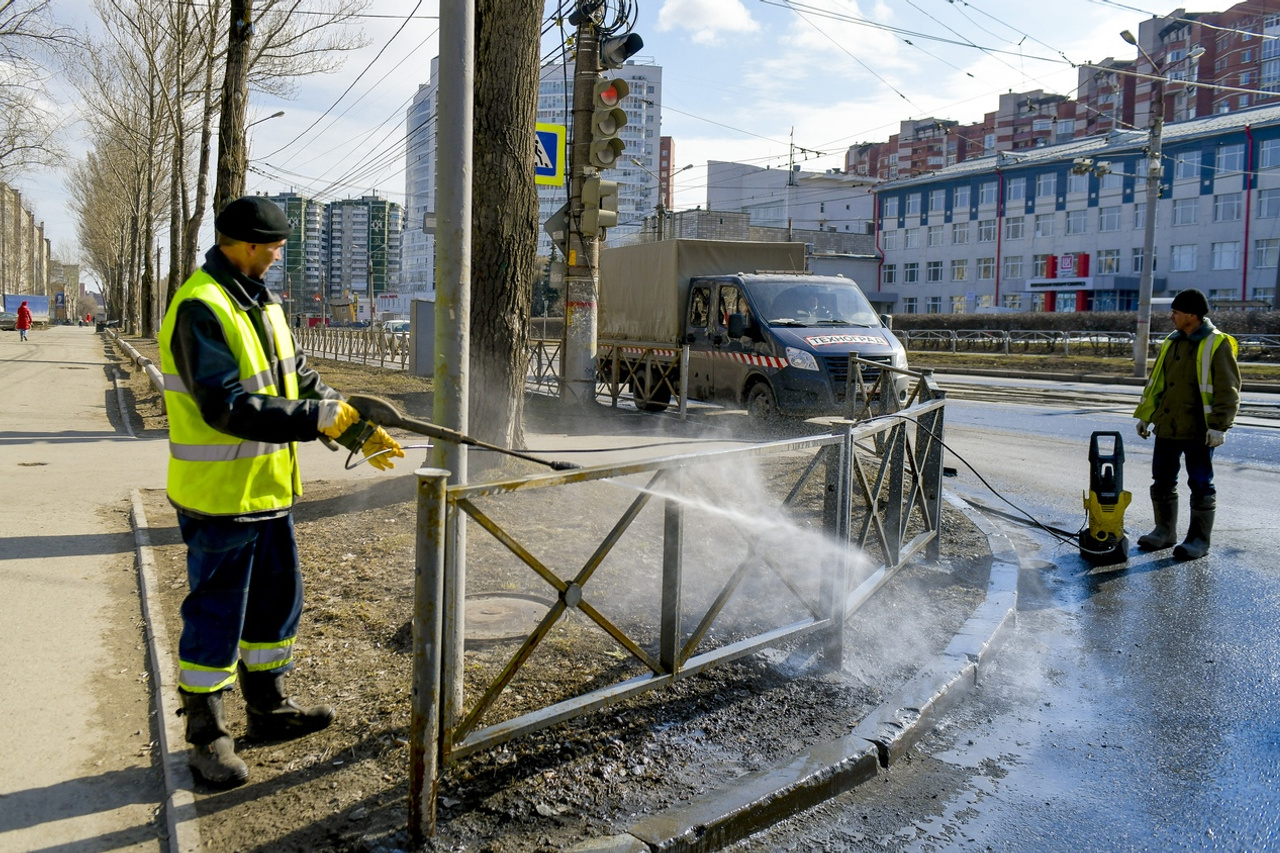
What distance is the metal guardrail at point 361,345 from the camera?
27.7 m

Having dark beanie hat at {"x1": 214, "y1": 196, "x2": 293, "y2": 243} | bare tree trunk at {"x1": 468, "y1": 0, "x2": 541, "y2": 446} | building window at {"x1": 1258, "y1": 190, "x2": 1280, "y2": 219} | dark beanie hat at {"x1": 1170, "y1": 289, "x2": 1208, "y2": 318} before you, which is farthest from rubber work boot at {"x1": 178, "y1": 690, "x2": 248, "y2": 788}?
building window at {"x1": 1258, "y1": 190, "x2": 1280, "y2": 219}

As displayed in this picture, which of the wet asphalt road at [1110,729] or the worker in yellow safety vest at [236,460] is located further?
the wet asphalt road at [1110,729]

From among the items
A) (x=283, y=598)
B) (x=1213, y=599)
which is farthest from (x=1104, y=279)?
(x=283, y=598)

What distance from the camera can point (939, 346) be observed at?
40188mm

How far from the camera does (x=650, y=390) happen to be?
1427cm

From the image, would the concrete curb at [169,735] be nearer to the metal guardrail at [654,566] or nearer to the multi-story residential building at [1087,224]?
the metal guardrail at [654,566]

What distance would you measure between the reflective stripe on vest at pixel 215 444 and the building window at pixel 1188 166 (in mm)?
60591

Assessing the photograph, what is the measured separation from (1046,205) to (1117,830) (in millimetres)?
65532

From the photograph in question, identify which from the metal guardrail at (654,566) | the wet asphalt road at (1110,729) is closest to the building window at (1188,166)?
the wet asphalt road at (1110,729)

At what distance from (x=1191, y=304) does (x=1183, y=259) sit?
2227 inches

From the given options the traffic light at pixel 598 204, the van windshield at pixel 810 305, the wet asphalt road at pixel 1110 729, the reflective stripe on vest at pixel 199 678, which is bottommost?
the wet asphalt road at pixel 1110 729

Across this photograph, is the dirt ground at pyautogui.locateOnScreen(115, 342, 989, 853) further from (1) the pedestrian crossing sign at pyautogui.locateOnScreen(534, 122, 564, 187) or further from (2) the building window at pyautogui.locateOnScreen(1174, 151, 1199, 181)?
(2) the building window at pyautogui.locateOnScreen(1174, 151, 1199, 181)

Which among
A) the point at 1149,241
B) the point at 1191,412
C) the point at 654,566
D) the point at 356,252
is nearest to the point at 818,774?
the point at 654,566

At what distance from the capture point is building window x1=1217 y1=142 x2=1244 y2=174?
169 feet
